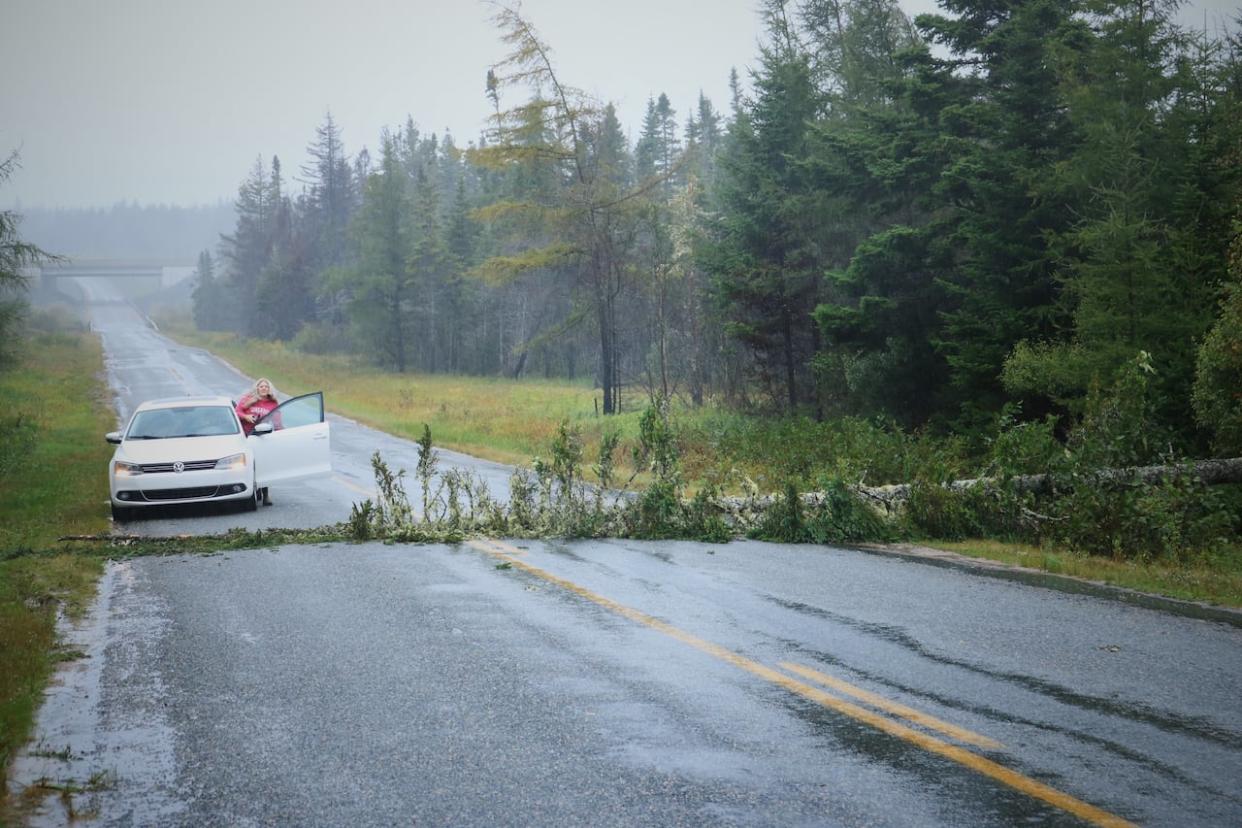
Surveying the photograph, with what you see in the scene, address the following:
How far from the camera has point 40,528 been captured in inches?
504

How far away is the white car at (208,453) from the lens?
13578 millimetres

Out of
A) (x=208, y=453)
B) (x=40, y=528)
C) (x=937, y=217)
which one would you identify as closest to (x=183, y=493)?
(x=208, y=453)

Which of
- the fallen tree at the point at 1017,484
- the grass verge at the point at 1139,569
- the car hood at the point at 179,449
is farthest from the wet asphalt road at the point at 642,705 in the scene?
the car hood at the point at 179,449

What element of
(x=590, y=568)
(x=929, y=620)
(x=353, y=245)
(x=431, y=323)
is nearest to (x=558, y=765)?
(x=929, y=620)

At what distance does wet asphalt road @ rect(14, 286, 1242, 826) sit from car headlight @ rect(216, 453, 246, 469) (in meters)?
4.91

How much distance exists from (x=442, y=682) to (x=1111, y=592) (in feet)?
19.1

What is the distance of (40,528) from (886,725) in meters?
11.4

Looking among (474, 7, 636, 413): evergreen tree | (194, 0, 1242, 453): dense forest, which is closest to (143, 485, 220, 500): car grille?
(194, 0, 1242, 453): dense forest

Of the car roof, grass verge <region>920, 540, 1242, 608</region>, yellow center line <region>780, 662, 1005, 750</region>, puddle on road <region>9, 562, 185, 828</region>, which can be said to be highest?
the car roof

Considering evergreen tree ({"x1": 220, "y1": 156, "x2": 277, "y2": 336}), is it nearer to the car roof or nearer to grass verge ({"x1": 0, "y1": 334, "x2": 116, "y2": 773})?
grass verge ({"x1": 0, "y1": 334, "x2": 116, "y2": 773})

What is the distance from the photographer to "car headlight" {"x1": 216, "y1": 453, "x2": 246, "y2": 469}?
14064 millimetres

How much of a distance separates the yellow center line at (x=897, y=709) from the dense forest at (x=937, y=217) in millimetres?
8436

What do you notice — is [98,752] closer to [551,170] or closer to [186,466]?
[186,466]

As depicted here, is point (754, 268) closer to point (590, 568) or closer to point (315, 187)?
point (590, 568)
